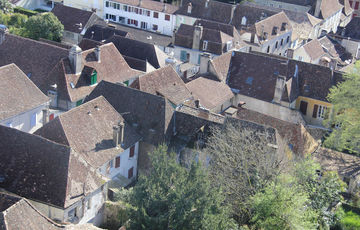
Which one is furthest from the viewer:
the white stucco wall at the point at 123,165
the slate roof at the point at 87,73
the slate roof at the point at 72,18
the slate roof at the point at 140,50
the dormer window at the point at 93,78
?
the slate roof at the point at 72,18

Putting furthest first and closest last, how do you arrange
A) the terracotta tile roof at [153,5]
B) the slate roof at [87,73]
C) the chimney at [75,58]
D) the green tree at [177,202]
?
1. the terracotta tile roof at [153,5]
2. the chimney at [75,58]
3. the slate roof at [87,73]
4. the green tree at [177,202]

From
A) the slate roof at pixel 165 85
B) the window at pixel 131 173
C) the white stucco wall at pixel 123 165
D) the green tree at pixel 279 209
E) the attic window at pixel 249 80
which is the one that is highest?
the slate roof at pixel 165 85

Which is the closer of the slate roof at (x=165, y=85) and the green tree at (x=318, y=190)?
the green tree at (x=318, y=190)

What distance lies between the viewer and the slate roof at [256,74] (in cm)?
5487

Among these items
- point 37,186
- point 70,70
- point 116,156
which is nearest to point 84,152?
point 116,156

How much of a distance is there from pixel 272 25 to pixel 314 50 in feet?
25.6

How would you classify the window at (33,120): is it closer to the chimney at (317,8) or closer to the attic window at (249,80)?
the attic window at (249,80)

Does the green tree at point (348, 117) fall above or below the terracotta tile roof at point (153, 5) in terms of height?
below

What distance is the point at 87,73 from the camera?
50375 mm

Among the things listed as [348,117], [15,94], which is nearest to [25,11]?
[15,94]

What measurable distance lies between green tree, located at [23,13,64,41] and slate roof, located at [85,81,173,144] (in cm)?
2640

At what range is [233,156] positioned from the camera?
3556 cm

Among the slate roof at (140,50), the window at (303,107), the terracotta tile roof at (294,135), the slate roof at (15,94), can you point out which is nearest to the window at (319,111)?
the window at (303,107)

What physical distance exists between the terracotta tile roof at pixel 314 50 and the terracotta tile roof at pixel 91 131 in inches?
1365
